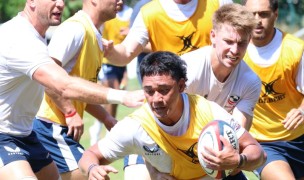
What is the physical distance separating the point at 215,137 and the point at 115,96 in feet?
2.44

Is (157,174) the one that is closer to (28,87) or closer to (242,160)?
(242,160)

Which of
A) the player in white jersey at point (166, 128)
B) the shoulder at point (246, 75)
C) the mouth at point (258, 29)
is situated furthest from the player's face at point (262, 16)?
the player in white jersey at point (166, 128)

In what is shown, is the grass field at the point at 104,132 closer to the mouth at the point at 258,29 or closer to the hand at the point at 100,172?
the mouth at the point at 258,29

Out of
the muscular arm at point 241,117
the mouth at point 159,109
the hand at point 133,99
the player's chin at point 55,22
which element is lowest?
the muscular arm at point 241,117

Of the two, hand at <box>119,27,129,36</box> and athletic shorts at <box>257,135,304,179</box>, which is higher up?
athletic shorts at <box>257,135,304,179</box>

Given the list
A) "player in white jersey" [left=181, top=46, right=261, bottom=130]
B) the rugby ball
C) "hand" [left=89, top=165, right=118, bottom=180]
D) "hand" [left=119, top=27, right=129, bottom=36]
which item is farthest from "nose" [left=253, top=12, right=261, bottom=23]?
"hand" [left=119, top=27, right=129, bottom=36]

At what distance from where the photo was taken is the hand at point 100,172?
618 cm

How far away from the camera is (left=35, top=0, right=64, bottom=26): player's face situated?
706cm

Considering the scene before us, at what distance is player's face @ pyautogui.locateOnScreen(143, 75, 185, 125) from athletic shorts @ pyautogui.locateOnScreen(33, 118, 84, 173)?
157cm

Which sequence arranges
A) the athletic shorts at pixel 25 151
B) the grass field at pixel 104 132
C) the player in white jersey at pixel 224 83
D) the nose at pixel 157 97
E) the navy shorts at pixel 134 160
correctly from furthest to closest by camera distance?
the grass field at pixel 104 132
the navy shorts at pixel 134 160
the player in white jersey at pixel 224 83
the athletic shorts at pixel 25 151
the nose at pixel 157 97

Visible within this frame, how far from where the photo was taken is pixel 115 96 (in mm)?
6227

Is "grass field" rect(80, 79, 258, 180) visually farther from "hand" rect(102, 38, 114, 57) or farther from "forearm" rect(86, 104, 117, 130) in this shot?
"hand" rect(102, 38, 114, 57)

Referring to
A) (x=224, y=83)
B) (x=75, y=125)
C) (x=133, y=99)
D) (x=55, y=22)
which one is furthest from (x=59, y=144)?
(x=133, y=99)

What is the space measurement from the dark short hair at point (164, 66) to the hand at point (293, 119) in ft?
5.03
